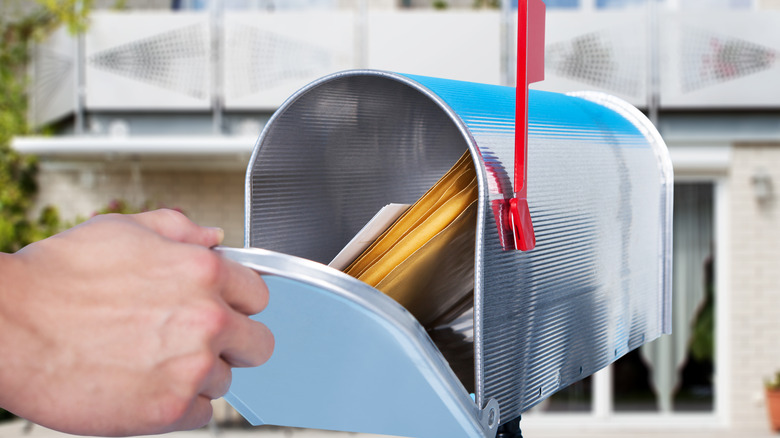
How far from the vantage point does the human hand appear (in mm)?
749

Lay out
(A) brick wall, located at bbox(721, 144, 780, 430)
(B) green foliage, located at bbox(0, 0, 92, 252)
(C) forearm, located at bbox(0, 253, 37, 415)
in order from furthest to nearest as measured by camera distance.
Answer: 1. (B) green foliage, located at bbox(0, 0, 92, 252)
2. (A) brick wall, located at bbox(721, 144, 780, 430)
3. (C) forearm, located at bbox(0, 253, 37, 415)

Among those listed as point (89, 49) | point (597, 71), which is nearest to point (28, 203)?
point (89, 49)

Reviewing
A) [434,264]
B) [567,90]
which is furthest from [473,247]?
[567,90]

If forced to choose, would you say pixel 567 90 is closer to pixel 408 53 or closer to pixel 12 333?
pixel 408 53

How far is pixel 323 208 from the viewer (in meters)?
1.56

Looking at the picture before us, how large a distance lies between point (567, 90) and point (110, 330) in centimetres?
760

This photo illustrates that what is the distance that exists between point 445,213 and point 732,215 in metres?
8.06

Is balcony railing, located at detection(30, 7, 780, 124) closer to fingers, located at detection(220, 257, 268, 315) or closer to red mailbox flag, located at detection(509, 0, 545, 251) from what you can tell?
red mailbox flag, located at detection(509, 0, 545, 251)

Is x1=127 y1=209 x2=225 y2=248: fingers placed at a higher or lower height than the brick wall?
higher

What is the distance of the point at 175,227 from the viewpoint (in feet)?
2.88

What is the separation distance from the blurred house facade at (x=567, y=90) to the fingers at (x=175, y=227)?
6.91 metres

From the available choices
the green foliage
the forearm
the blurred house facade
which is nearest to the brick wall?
the blurred house facade

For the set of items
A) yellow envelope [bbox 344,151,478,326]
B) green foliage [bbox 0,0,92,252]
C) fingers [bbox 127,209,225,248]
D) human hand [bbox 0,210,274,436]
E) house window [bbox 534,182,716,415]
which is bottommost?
house window [bbox 534,182,716,415]

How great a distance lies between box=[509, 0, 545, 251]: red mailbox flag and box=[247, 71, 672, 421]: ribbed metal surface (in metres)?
0.03
